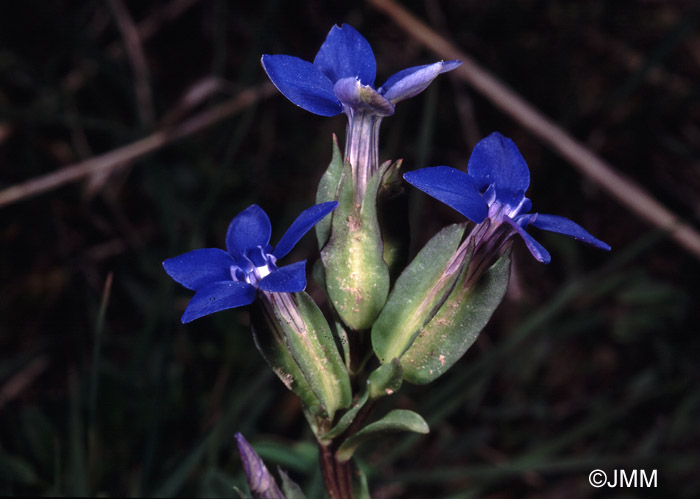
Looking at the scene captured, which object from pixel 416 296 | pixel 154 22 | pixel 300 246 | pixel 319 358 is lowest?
pixel 319 358

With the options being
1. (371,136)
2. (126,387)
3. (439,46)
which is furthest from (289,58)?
(439,46)

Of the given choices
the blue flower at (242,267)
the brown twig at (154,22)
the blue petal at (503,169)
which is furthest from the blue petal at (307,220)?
the brown twig at (154,22)

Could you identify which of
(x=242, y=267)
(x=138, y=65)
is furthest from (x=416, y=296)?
(x=138, y=65)

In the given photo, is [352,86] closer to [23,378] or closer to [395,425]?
[395,425]

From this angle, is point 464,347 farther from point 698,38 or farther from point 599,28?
point 698,38

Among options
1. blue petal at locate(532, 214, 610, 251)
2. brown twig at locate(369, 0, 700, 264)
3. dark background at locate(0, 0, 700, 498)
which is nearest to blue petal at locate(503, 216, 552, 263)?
blue petal at locate(532, 214, 610, 251)

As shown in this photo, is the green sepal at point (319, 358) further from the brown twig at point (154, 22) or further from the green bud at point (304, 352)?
the brown twig at point (154, 22)

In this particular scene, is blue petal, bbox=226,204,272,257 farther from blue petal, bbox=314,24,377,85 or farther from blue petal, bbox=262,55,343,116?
blue petal, bbox=314,24,377,85
